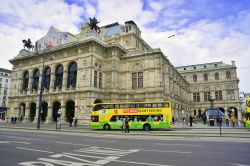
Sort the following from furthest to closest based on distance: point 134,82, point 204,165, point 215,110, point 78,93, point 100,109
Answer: point 134,82 → point 78,93 → point 215,110 → point 100,109 → point 204,165

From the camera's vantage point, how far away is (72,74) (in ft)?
132

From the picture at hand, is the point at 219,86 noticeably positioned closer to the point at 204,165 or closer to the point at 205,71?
the point at 205,71

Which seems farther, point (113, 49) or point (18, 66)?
point (18, 66)

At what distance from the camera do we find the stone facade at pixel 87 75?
36750mm

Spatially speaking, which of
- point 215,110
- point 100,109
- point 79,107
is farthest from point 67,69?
point 215,110

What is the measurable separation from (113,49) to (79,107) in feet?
48.5

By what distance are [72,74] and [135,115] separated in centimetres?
2097

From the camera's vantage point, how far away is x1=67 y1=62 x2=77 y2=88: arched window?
3981 cm

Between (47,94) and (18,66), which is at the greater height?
(18,66)

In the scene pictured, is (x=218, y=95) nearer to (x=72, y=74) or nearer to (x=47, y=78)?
(x=72, y=74)

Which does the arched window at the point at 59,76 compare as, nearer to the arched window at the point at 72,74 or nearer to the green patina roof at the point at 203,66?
the arched window at the point at 72,74

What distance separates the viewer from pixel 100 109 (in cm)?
2677

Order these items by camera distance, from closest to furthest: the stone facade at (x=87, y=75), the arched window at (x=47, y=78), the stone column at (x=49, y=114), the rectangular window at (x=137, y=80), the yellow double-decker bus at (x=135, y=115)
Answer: the yellow double-decker bus at (x=135, y=115) → the stone facade at (x=87, y=75) → the rectangular window at (x=137, y=80) → the stone column at (x=49, y=114) → the arched window at (x=47, y=78)

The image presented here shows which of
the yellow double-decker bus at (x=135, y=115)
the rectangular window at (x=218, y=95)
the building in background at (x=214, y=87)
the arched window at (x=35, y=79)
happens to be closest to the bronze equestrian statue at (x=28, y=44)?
the arched window at (x=35, y=79)
